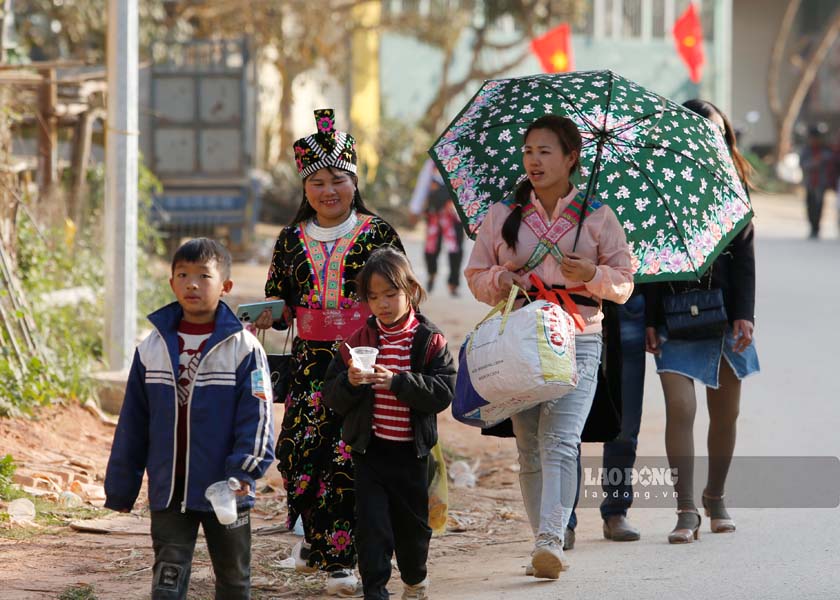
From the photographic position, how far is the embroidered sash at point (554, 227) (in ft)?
18.0

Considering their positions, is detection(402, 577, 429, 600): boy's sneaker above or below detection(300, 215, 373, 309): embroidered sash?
below

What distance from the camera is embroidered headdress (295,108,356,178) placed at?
5473 millimetres

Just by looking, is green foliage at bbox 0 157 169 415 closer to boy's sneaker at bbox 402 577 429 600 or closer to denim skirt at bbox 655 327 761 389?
boy's sneaker at bbox 402 577 429 600

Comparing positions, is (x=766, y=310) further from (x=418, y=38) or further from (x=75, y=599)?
(x=418, y=38)

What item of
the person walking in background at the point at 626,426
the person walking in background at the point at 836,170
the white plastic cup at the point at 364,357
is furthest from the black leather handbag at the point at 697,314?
the person walking in background at the point at 836,170

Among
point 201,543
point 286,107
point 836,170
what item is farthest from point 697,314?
point 836,170

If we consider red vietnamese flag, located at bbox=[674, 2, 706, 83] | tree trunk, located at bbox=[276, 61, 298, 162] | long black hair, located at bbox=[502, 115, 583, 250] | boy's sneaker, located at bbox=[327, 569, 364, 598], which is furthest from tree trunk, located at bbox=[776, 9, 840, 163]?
boy's sneaker, located at bbox=[327, 569, 364, 598]

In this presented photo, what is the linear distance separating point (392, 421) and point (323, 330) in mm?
610

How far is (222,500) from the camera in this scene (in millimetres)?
4254

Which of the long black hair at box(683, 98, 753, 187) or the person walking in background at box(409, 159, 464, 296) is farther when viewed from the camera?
the person walking in background at box(409, 159, 464, 296)

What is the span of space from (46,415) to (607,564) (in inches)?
144

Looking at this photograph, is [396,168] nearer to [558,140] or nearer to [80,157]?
[80,157]

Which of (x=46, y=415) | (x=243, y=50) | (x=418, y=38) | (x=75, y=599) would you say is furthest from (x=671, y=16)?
(x=75, y=599)

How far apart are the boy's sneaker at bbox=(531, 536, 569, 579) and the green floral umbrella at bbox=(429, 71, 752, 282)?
1235 millimetres
